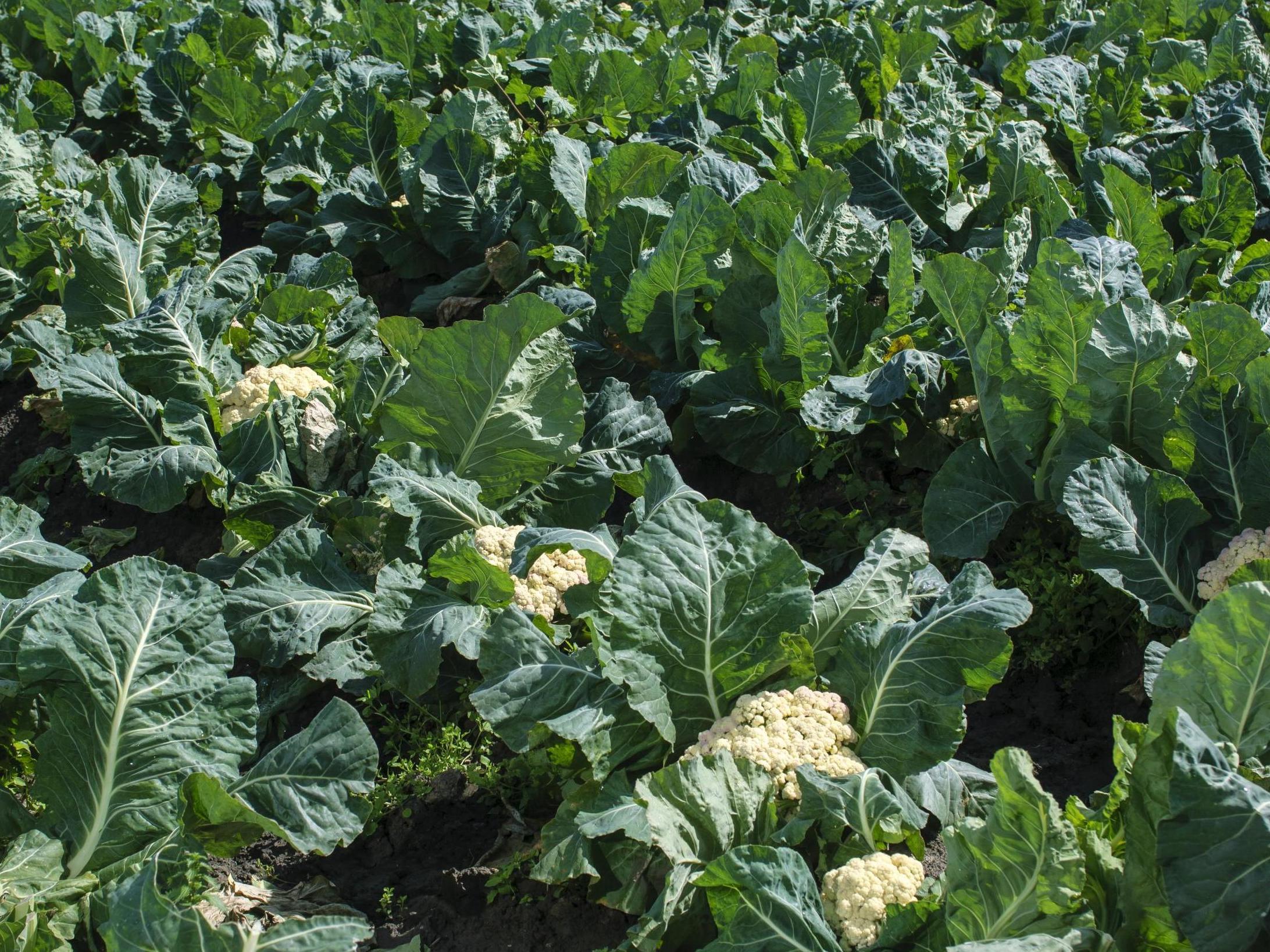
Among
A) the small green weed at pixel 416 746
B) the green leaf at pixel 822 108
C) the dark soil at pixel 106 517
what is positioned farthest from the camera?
the green leaf at pixel 822 108

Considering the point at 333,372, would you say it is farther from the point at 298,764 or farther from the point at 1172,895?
the point at 1172,895

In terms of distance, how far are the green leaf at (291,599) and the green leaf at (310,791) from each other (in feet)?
1.91

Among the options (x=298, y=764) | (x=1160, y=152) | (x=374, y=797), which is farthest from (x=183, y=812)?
(x=1160, y=152)

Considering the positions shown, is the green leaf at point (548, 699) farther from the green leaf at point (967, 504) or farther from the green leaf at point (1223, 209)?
the green leaf at point (1223, 209)

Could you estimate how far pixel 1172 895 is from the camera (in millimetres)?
2383

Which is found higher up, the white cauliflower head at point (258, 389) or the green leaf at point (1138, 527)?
the green leaf at point (1138, 527)

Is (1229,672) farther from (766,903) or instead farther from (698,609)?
(698,609)

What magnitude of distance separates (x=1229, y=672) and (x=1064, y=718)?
3.65 feet

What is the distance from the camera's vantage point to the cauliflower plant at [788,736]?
3.06 metres

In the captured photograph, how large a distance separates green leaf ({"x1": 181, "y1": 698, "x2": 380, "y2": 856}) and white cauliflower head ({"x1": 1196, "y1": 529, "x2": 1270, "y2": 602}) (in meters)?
2.47

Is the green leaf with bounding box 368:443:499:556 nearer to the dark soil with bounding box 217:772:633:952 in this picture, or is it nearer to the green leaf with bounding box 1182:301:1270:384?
the dark soil with bounding box 217:772:633:952

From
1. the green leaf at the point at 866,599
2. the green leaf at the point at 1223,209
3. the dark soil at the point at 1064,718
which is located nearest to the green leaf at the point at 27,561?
the green leaf at the point at 866,599

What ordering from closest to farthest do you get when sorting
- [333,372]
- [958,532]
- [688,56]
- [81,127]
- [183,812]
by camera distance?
[183,812] < [958,532] < [333,372] < [688,56] < [81,127]

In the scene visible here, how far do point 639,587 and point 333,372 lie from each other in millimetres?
2433
